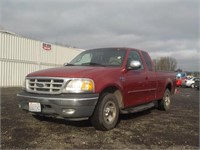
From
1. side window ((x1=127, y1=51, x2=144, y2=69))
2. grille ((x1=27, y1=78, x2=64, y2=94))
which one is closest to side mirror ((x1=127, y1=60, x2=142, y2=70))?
side window ((x1=127, y1=51, x2=144, y2=69))

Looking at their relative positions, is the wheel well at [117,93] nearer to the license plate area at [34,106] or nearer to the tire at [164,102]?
the license plate area at [34,106]

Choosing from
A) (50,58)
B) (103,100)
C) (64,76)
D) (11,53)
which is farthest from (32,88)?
(50,58)

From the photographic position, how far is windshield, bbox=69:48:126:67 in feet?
20.9

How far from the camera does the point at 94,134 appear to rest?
5191 mm

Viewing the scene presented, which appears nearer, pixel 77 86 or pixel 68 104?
pixel 68 104

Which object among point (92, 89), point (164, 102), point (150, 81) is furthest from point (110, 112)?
point (164, 102)

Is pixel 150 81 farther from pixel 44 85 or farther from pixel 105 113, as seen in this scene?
pixel 44 85

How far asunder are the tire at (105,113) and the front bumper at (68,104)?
7.2 inches

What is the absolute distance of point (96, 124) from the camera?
5.31 meters

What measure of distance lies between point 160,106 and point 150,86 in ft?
5.59

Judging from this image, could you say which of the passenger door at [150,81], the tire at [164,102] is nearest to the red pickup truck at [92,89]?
the passenger door at [150,81]

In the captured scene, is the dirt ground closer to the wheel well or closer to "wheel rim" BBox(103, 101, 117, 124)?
"wheel rim" BBox(103, 101, 117, 124)

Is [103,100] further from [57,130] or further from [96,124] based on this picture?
[57,130]

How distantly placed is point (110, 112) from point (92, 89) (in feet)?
2.65
